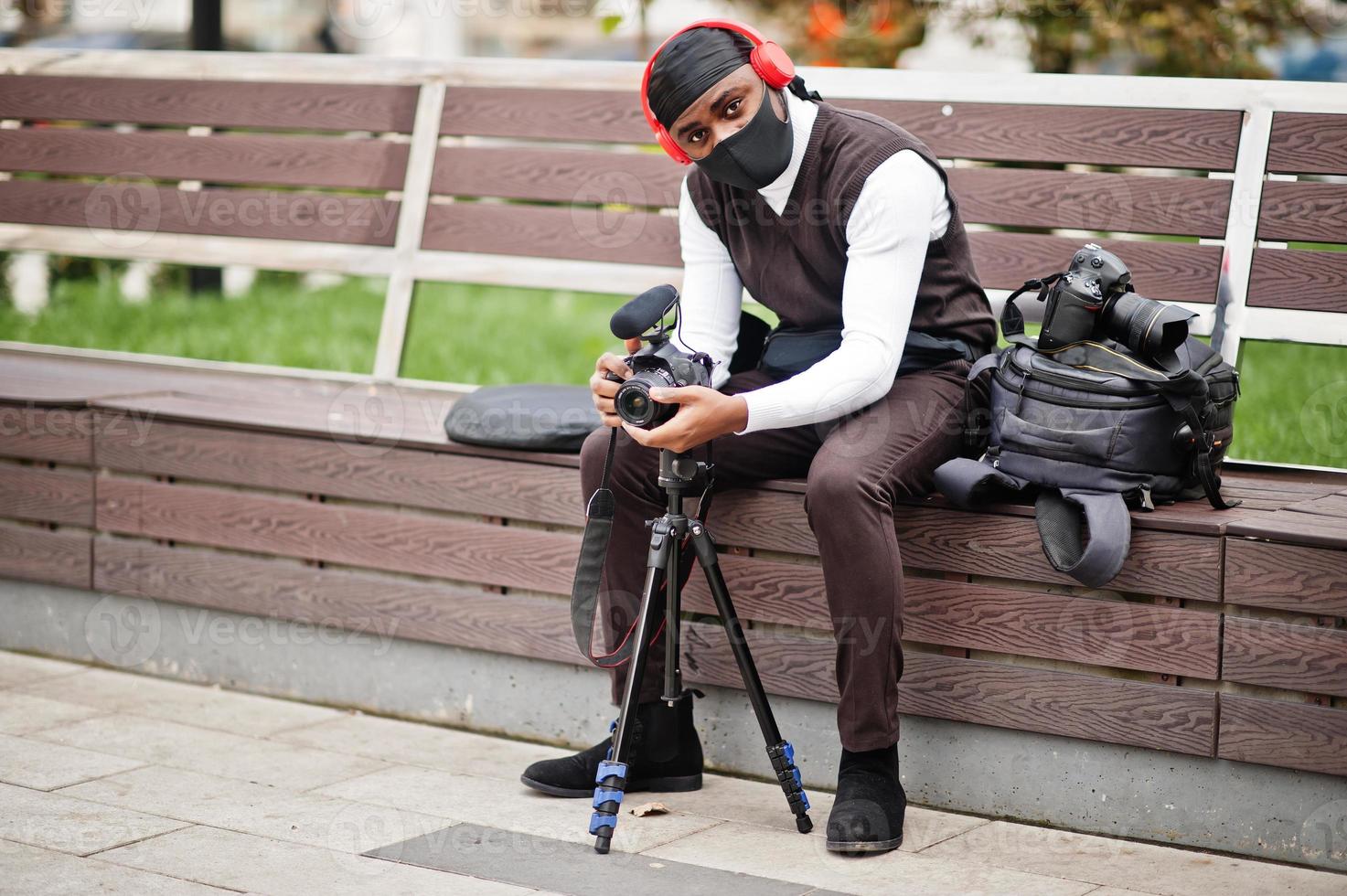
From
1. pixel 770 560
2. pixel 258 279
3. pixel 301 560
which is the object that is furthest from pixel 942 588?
pixel 258 279

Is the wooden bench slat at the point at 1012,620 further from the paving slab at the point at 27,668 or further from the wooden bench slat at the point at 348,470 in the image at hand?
the paving slab at the point at 27,668

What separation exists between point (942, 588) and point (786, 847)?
0.60m

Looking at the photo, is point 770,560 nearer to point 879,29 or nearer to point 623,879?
point 623,879

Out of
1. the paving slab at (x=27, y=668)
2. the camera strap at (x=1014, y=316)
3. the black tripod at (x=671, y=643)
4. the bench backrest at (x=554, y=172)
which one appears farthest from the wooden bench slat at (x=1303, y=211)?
the paving slab at (x=27, y=668)

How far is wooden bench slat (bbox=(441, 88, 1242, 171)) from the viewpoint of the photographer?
3.70 metres

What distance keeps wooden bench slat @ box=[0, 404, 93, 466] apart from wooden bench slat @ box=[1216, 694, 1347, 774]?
2.88 meters

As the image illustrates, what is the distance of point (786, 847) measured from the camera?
293 centimetres

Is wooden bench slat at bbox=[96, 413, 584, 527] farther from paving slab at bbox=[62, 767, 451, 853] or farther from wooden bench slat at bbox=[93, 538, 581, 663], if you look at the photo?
paving slab at bbox=[62, 767, 451, 853]

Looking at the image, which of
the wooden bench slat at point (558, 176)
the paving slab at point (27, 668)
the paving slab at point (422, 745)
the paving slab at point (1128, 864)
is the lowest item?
the paving slab at point (422, 745)

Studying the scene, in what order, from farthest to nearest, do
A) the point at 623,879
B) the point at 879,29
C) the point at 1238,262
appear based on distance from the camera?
the point at 879,29 → the point at 1238,262 → the point at 623,879

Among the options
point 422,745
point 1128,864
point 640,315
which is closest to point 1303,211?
point 1128,864

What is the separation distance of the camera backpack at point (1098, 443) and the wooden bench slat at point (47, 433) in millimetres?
2313

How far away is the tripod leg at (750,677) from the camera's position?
293cm

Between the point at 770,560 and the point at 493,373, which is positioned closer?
the point at 770,560
